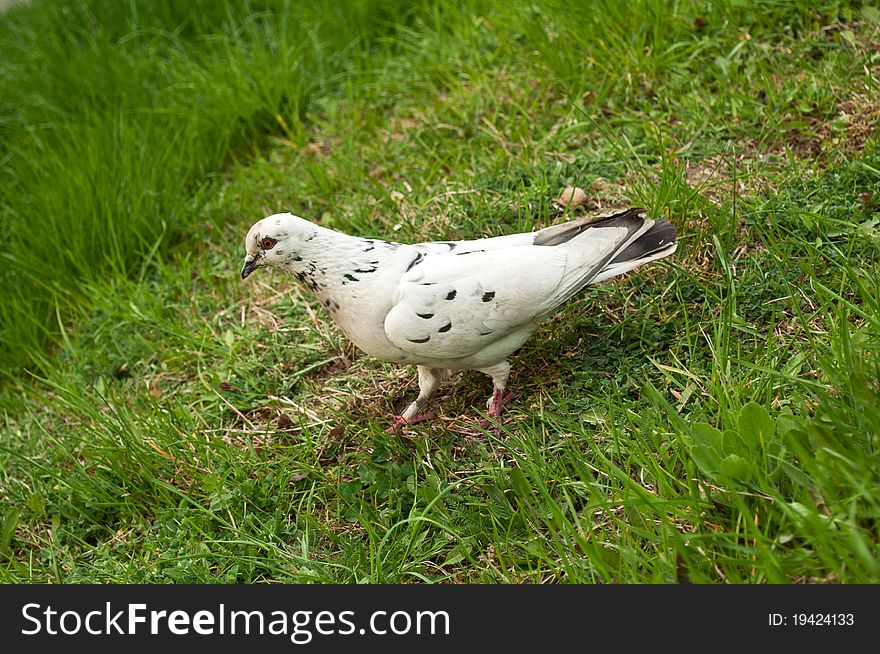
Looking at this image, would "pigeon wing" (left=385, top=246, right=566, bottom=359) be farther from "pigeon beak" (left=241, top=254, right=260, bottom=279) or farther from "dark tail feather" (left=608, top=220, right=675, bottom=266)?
"pigeon beak" (left=241, top=254, right=260, bottom=279)

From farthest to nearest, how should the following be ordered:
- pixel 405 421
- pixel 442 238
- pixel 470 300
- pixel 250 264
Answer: pixel 442 238 < pixel 405 421 < pixel 250 264 < pixel 470 300

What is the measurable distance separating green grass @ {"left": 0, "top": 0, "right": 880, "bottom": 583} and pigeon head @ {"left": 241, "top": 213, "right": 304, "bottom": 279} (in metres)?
0.79

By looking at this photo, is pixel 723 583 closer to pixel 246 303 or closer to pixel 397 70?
pixel 246 303

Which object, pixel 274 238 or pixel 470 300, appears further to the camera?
pixel 274 238

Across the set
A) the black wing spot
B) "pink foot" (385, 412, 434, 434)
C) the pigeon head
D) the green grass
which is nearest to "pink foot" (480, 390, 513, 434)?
the green grass

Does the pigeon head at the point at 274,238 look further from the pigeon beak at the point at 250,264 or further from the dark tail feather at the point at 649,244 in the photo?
the dark tail feather at the point at 649,244

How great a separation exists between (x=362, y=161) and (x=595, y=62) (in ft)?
4.86

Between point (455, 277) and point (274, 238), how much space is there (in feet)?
2.44

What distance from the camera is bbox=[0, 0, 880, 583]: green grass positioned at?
8.50ft

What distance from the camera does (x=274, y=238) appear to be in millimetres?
3271

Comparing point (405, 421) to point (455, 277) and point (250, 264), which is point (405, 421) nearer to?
point (455, 277)

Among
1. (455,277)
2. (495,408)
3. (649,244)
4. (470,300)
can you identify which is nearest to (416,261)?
(455,277)

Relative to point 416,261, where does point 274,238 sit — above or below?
above

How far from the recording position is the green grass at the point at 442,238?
102 inches
